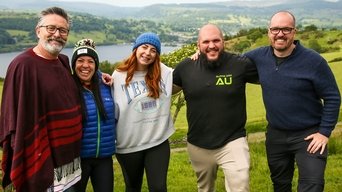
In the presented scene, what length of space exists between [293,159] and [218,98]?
1.45 m

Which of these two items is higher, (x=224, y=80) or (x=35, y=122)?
(x=224, y=80)

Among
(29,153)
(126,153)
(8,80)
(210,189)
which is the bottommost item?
(210,189)

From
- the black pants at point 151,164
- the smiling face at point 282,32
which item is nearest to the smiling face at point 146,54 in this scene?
the black pants at point 151,164

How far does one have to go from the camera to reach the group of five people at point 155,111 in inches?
194

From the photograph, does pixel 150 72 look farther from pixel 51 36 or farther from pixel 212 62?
pixel 51 36

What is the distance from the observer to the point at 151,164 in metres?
6.26

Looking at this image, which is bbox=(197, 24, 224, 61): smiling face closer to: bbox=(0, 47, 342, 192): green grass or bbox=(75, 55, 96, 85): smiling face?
bbox=(75, 55, 96, 85): smiling face

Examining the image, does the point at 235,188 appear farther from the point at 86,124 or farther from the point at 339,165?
the point at 339,165

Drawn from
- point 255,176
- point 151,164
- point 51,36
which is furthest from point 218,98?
point 255,176

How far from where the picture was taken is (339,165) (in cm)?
1036

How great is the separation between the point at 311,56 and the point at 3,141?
4.05 metres

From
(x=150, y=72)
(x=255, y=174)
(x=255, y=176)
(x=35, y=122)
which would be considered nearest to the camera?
(x=35, y=122)

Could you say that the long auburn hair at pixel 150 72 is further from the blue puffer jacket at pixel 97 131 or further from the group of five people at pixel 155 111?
the blue puffer jacket at pixel 97 131

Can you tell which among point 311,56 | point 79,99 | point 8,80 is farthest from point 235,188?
point 8,80
